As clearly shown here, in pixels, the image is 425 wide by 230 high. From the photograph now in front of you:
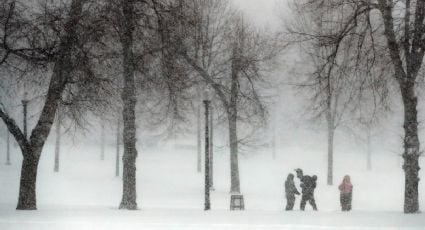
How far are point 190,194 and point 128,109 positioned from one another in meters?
10.9

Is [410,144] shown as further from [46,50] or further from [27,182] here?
[27,182]

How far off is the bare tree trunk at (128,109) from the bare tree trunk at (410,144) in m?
8.35

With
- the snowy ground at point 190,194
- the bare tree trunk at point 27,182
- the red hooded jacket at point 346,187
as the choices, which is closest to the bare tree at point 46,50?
the bare tree trunk at point 27,182

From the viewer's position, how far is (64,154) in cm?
4838

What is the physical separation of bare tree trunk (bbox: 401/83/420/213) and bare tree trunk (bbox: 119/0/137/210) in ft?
27.4

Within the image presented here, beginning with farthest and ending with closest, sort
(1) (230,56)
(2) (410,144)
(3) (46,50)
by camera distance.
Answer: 1. (1) (230,56)
2. (2) (410,144)
3. (3) (46,50)

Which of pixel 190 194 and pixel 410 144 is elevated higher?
pixel 410 144

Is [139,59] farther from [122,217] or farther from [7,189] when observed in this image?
[7,189]

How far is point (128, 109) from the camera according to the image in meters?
16.9

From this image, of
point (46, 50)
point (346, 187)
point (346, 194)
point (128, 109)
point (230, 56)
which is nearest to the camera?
point (46, 50)

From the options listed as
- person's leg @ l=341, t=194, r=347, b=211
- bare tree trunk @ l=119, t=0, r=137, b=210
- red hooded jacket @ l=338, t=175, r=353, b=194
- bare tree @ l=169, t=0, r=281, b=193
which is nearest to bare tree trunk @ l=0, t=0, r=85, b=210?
bare tree trunk @ l=119, t=0, r=137, b=210

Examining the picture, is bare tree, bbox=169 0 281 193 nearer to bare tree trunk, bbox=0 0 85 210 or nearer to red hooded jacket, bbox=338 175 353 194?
red hooded jacket, bbox=338 175 353 194

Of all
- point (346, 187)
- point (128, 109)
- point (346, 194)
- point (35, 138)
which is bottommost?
point (346, 194)

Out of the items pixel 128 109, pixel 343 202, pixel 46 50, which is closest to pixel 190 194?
pixel 343 202
